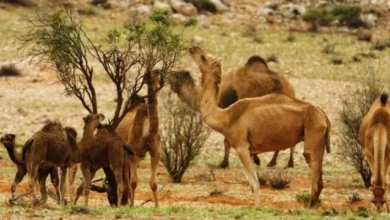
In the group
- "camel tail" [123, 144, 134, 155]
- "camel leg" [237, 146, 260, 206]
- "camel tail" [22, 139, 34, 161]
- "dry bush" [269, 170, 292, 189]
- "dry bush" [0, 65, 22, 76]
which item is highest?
"camel tail" [22, 139, 34, 161]

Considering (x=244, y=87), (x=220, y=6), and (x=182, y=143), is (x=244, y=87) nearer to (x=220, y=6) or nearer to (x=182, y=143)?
(x=182, y=143)

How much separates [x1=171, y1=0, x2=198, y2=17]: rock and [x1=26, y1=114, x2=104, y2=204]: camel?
123 ft

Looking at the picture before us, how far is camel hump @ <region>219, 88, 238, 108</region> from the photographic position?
A: 2717cm

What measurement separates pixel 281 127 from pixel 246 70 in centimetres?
1163

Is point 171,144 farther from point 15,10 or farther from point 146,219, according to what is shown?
point 15,10

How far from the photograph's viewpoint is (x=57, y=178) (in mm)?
17109

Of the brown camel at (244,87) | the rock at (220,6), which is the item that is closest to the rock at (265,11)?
the rock at (220,6)

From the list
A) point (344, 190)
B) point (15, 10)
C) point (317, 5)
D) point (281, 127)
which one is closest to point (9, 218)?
point (281, 127)

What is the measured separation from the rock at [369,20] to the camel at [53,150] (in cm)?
4012

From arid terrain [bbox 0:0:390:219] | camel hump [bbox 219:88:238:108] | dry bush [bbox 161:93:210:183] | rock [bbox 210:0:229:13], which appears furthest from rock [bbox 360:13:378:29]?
dry bush [bbox 161:93:210:183]

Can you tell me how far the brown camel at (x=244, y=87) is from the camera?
88.2 feet

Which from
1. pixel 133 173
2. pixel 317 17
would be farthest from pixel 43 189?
pixel 317 17

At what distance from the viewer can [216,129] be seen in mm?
16719

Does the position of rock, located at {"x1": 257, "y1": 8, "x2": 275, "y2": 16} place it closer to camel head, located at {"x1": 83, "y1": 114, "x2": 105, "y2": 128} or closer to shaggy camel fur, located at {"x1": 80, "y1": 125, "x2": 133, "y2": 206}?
camel head, located at {"x1": 83, "y1": 114, "x2": 105, "y2": 128}
